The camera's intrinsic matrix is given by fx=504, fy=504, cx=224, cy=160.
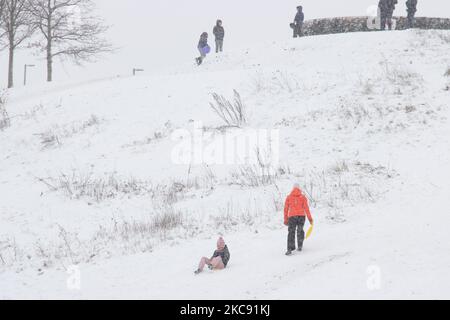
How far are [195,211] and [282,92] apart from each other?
8.73m

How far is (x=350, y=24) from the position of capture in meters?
26.7

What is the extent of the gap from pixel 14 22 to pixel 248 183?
21596mm

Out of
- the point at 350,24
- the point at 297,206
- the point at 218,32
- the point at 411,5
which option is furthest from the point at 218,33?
the point at 297,206

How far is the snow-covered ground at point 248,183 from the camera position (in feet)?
28.5

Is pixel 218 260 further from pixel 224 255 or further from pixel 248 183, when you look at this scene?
pixel 248 183

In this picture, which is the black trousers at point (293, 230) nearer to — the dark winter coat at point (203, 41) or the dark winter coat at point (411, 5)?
the dark winter coat at point (203, 41)

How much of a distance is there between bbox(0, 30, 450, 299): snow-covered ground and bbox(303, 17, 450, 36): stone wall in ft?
8.24

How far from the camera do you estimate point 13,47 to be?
97.0 feet

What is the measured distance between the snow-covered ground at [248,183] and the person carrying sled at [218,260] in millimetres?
192

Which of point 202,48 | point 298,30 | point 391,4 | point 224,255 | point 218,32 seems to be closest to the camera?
point 224,255

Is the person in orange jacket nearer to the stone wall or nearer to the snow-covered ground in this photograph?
the snow-covered ground

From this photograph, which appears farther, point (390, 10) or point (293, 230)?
point (390, 10)
